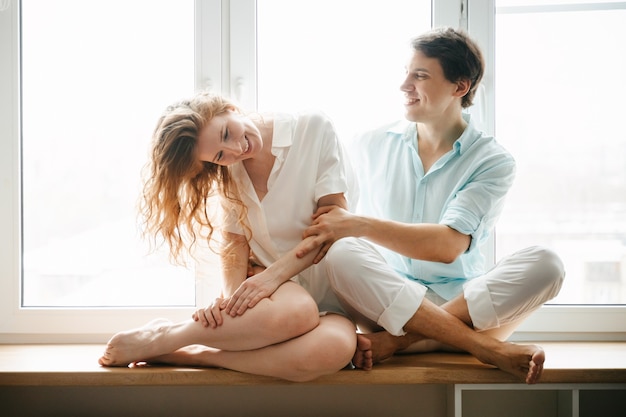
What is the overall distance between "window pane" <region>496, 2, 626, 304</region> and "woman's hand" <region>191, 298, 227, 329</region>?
3.54 ft

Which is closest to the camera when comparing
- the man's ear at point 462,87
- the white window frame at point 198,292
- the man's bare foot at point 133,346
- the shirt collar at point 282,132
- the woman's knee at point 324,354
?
the woman's knee at point 324,354

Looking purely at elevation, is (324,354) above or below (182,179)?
below

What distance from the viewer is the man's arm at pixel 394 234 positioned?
1.81 meters

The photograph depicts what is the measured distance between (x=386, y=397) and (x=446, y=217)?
2.11 feet

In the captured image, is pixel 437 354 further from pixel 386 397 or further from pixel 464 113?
pixel 464 113

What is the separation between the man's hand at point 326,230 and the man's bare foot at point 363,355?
0.88 feet

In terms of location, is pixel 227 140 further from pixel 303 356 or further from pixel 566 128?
pixel 566 128

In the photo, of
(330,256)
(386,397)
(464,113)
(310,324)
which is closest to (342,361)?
(310,324)

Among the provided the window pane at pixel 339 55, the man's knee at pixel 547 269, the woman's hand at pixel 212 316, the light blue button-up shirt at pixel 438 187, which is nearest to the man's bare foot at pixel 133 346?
the woman's hand at pixel 212 316

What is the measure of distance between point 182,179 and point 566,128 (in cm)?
136

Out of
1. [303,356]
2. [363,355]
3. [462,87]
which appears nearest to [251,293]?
[303,356]

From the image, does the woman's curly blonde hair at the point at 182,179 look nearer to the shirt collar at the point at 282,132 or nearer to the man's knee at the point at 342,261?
the shirt collar at the point at 282,132

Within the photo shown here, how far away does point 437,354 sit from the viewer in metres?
1.90

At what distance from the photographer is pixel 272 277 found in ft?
5.79
